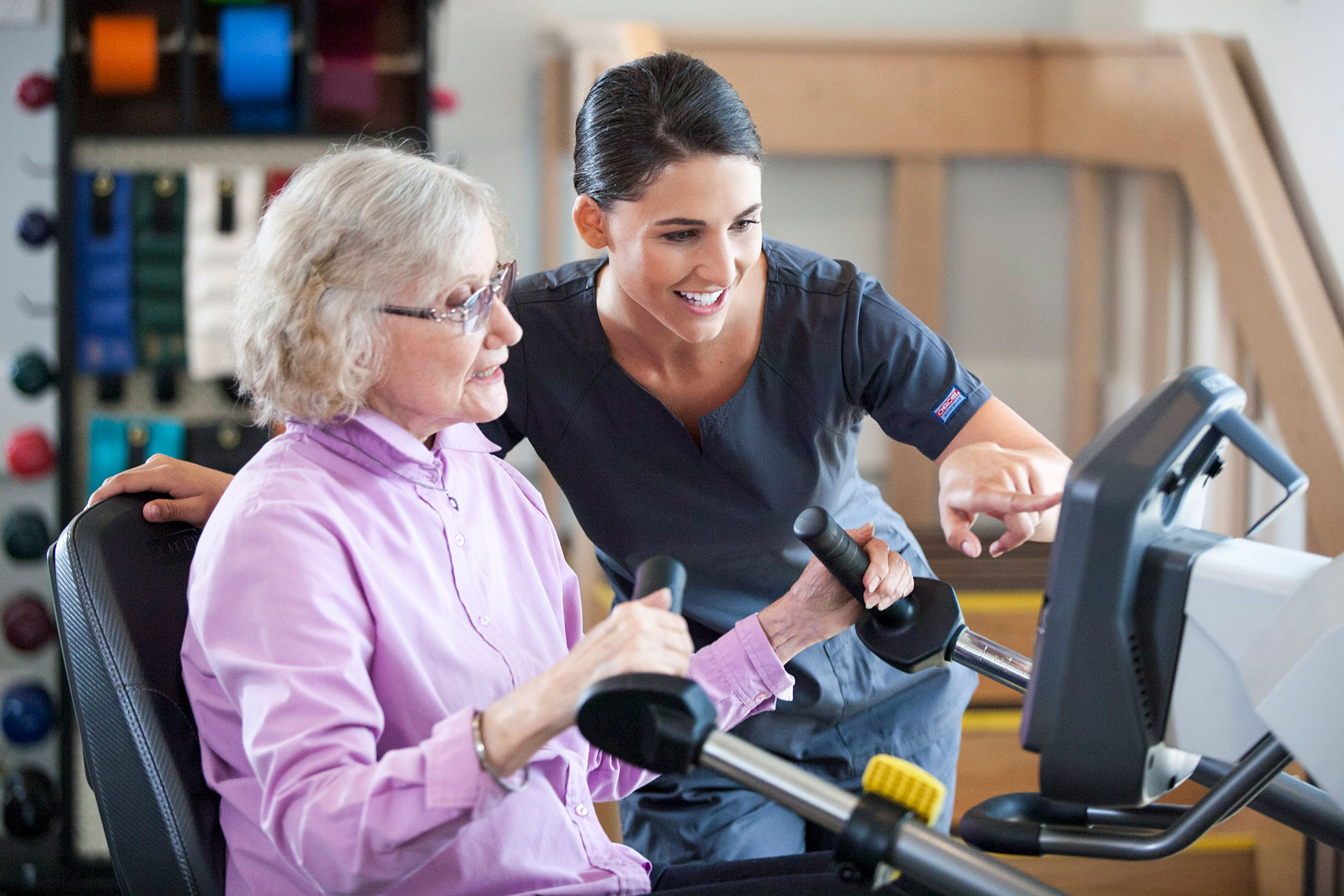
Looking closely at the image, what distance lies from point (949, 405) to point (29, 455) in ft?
7.48

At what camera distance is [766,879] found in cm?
129

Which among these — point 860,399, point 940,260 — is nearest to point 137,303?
point 860,399

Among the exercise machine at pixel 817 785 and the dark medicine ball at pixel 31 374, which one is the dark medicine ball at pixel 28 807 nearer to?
the dark medicine ball at pixel 31 374

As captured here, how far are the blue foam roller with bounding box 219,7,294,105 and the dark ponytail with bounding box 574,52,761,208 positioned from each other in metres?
1.63


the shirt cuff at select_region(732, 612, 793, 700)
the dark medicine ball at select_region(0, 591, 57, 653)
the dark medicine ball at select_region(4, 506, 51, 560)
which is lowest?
the dark medicine ball at select_region(0, 591, 57, 653)

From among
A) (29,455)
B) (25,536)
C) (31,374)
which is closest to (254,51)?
(31,374)

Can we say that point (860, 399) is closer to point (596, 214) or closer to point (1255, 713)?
point (596, 214)

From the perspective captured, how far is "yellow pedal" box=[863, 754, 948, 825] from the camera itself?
3.16 ft

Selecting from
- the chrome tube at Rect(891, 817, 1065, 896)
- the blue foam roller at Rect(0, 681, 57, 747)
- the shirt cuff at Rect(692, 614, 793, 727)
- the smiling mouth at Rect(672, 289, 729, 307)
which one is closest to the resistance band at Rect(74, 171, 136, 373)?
the blue foam roller at Rect(0, 681, 57, 747)

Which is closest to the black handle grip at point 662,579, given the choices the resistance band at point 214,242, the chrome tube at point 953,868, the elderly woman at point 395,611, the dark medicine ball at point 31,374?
the elderly woman at point 395,611

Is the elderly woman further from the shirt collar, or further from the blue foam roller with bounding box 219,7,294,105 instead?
the blue foam roller with bounding box 219,7,294,105

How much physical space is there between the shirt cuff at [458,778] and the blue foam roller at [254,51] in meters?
2.32

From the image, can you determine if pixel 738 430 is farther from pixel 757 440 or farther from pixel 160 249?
pixel 160 249

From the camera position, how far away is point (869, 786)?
3.23 feet
